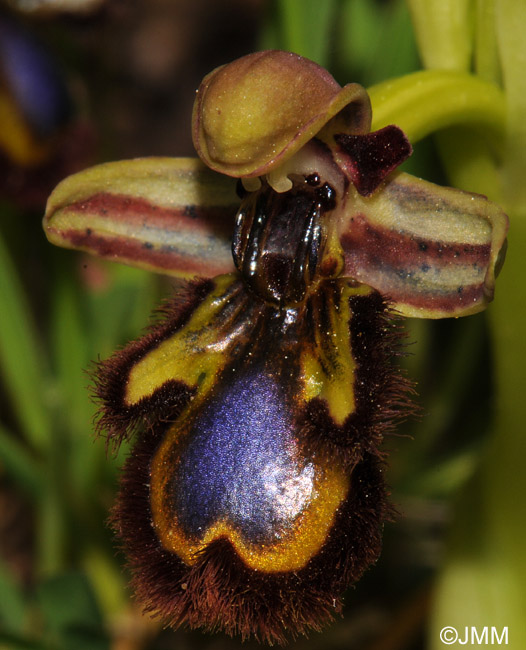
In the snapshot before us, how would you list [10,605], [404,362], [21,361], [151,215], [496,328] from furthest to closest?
[404,362] < [21,361] < [10,605] < [496,328] < [151,215]

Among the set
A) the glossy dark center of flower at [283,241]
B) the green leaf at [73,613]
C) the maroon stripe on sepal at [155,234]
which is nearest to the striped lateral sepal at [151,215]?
the maroon stripe on sepal at [155,234]

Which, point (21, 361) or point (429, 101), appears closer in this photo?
point (429, 101)

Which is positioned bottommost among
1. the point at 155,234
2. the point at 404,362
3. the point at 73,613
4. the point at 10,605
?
the point at 404,362

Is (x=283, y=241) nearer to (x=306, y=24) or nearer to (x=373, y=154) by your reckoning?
(x=373, y=154)

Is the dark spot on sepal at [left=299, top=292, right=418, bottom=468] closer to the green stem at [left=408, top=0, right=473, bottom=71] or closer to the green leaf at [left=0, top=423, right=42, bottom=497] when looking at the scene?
the green stem at [left=408, top=0, right=473, bottom=71]

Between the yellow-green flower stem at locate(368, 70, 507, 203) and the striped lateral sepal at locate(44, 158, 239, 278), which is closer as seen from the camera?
the yellow-green flower stem at locate(368, 70, 507, 203)

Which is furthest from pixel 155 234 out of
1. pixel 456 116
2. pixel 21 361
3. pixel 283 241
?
pixel 21 361

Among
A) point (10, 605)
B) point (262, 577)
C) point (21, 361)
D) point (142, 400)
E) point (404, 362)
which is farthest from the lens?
point (404, 362)

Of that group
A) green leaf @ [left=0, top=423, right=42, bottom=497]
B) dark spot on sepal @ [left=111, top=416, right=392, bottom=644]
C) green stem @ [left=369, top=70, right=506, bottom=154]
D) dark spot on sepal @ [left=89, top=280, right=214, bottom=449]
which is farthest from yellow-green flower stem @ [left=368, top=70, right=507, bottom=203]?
green leaf @ [left=0, top=423, right=42, bottom=497]
